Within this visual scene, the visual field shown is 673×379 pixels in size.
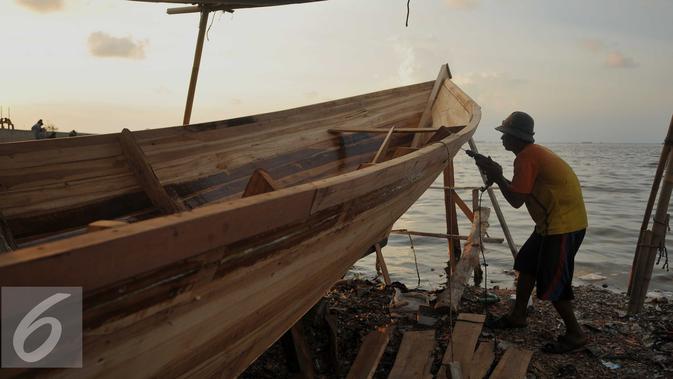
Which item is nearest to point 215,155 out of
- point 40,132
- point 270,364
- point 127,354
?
point 270,364

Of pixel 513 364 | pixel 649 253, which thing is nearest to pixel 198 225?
pixel 513 364

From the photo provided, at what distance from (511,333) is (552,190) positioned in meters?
1.57

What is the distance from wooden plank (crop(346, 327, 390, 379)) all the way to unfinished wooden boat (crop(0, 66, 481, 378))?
865mm

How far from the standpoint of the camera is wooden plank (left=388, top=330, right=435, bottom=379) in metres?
4.06

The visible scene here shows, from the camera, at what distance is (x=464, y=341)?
15.0ft

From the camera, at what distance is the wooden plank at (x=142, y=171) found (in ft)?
11.6

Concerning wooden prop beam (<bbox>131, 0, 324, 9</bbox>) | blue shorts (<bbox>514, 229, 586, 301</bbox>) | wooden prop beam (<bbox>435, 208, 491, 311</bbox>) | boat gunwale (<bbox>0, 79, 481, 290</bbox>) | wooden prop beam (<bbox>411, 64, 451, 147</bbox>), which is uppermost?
wooden prop beam (<bbox>131, 0, 324, 9</bbox>)

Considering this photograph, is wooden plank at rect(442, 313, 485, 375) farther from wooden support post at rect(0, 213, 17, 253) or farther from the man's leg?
wooden support post at rect(0, 213, 17, 253)

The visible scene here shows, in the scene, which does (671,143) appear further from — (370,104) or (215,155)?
(215,155)

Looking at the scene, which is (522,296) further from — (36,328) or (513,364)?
(36,328)

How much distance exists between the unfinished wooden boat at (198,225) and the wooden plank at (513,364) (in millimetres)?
1456

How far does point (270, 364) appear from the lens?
470 cm

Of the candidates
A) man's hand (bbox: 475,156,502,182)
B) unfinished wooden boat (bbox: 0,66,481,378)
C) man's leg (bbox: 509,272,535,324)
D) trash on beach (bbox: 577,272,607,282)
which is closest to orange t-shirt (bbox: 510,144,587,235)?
man's hand (bbox: 475,156,502,182)

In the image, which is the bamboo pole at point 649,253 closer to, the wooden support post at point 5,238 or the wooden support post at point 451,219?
the wooden support post at point 451,219
